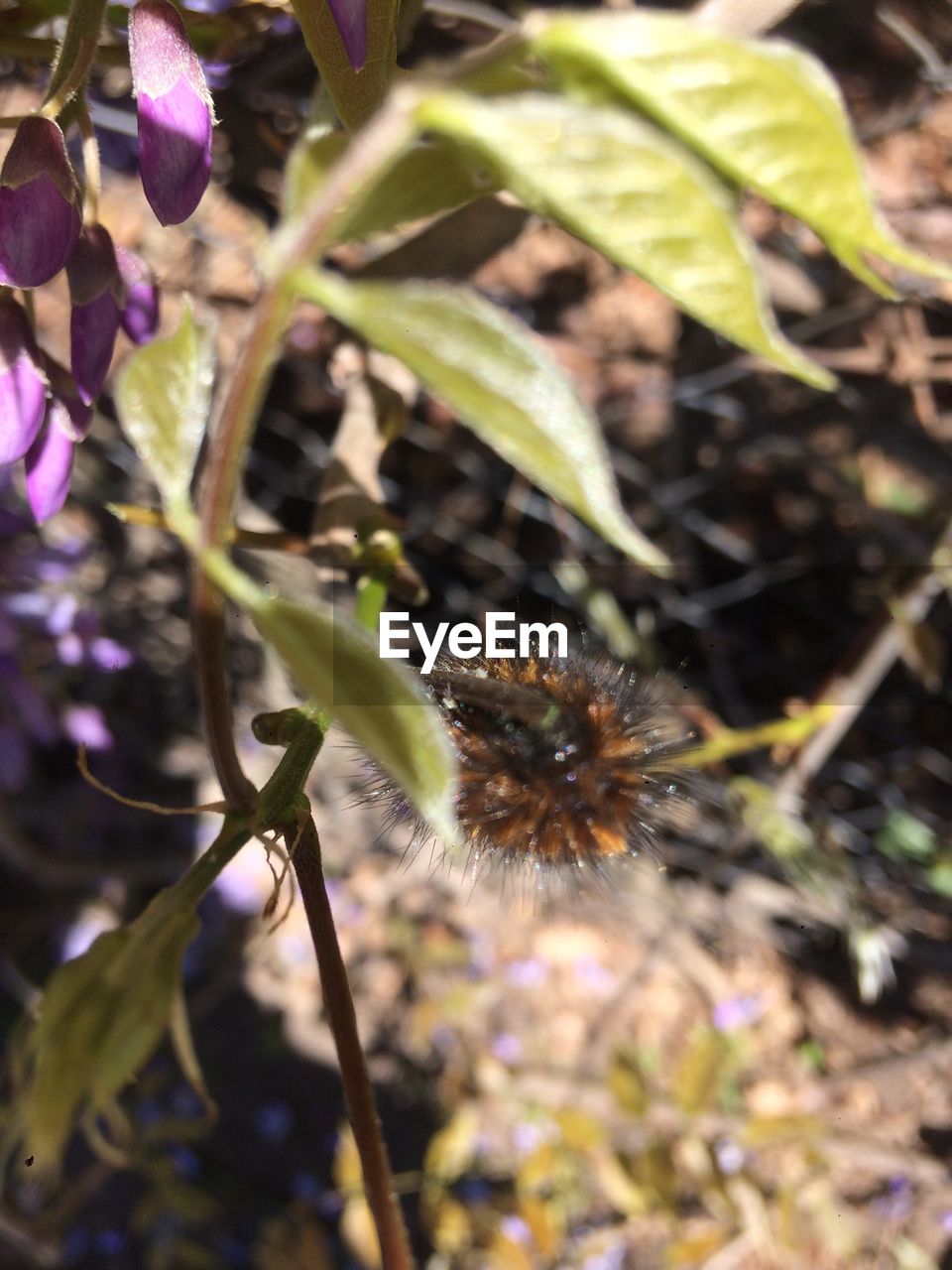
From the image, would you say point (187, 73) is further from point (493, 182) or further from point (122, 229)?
point (122, 229)

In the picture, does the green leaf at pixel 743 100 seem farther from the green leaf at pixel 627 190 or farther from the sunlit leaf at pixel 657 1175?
the sunlit leaf at pixel 657 1175

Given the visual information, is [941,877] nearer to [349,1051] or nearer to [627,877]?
[627,877]

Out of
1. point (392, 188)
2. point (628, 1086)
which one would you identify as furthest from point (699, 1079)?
point (392, 188)

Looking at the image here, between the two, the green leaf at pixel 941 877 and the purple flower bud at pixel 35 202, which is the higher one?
the purple flower bud at pixel 35 202

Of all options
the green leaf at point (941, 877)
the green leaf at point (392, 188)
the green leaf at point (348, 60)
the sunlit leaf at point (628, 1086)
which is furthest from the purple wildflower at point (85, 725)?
the green leaf at point (941, 877)

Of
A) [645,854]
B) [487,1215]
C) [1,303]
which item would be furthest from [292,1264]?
[1,303]

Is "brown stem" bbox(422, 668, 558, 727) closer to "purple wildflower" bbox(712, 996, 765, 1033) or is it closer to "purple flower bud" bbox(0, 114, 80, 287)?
"purple flower bud" bbox(0, 114, 80, 287)
